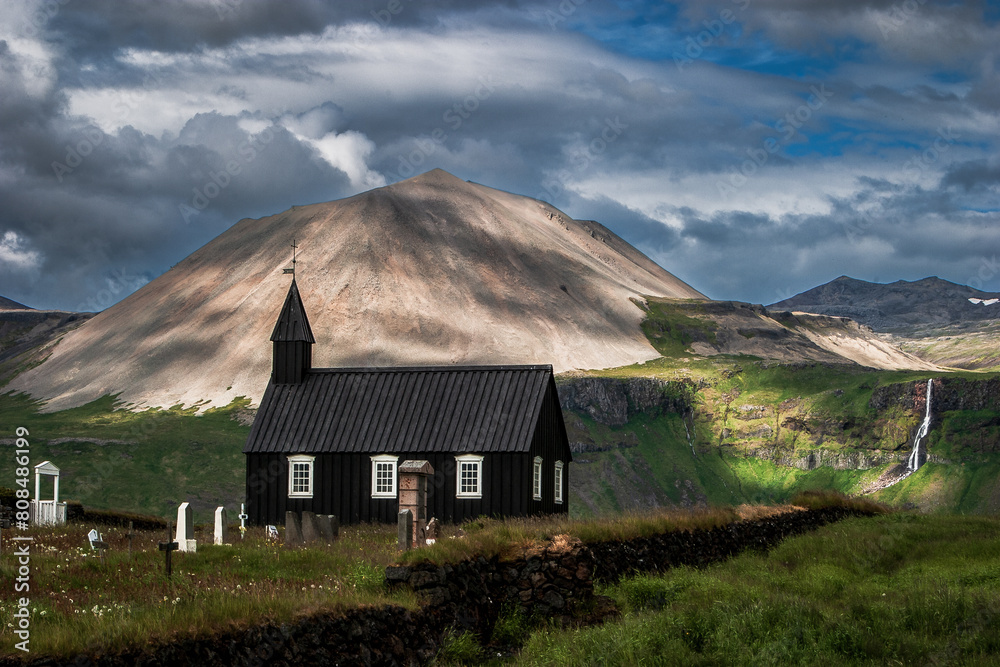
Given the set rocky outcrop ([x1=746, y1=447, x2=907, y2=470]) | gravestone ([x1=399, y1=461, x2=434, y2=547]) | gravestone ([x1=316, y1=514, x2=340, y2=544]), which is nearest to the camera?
gravestone ([x1=399, y1=461, x2=434, y2=547])

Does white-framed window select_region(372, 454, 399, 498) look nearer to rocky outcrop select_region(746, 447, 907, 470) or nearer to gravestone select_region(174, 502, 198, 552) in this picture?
gravestone select_region(174, 502, 198, 552)

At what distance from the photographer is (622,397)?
543ft

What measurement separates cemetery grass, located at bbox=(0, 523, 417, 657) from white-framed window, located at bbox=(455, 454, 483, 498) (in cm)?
1482

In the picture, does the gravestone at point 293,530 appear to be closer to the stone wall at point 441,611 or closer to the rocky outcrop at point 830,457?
the stone wall at point 441,611

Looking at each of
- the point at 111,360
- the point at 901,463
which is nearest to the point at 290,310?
the point at 901,463

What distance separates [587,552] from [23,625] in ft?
37.7

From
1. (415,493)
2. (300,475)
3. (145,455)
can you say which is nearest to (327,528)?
(415,493)

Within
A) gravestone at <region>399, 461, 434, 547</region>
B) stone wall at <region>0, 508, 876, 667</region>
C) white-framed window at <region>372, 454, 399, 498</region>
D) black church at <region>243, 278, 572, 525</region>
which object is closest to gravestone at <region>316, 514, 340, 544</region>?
gravestone at <region>399, 461, 434, 547</region>

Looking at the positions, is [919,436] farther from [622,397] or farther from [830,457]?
[622,397]

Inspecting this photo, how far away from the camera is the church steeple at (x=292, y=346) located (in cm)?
4666

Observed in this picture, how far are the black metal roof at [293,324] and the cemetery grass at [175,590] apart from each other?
21825 mm

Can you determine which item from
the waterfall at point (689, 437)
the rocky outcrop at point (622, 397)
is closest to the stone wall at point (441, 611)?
the waterfall at point (689, 437)

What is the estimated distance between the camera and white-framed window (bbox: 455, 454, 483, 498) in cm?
4109

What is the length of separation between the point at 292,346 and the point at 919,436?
11651 cm
